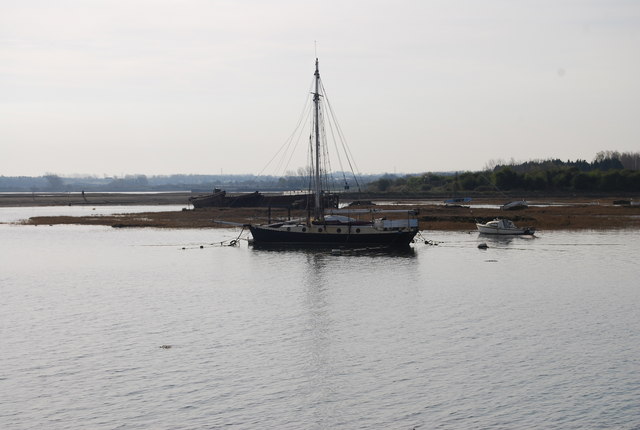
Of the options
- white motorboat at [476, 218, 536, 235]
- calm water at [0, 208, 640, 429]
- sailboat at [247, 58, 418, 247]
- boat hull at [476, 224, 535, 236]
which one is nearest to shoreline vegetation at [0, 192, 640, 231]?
white motorboat at [476, 218, 536, 235]

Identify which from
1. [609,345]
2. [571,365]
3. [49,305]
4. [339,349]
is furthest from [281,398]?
[49,305]

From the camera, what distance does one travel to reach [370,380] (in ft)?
102

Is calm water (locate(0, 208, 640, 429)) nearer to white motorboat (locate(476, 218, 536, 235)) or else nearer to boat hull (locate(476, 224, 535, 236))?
boat hull (locate(476, 224, 535, 236))

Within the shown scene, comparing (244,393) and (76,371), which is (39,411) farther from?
Answer: (244,393)

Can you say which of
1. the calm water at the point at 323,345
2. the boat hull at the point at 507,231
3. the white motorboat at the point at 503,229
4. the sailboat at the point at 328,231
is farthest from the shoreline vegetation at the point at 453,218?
the calm water at the point at 323,345

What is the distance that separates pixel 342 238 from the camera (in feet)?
262

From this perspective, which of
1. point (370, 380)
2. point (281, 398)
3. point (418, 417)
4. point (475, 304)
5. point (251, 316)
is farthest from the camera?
point (475, 304)

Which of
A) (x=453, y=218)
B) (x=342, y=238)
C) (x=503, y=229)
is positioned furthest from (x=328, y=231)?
(x=453, y=218)

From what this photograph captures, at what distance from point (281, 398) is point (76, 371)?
893cm

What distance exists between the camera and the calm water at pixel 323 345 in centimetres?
2766

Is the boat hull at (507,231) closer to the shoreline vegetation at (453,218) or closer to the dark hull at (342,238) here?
the shoreline vegetation at (453,218)

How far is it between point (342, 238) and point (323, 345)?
143 feet

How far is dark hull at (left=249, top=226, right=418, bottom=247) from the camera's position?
79.1m

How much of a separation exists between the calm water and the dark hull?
1236 cm
